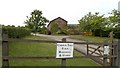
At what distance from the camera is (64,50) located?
6648 mm

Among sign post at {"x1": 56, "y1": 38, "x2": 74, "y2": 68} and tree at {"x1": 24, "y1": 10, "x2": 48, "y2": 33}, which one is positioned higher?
tree at {"x1": 24, "y1": 10, "x2": 48, "y2": 33}

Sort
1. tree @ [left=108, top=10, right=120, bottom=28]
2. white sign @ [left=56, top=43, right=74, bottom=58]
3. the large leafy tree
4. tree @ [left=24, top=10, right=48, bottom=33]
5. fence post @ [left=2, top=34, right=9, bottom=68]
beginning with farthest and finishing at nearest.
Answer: tree @ [left=24, top=10, right=48, bottom=33] → the large leafy tree → tree @ [left=108, top=10, right=120, bottom=28] → white sign @ [left=56, top=43, right=74, bottom=58] → fence post @ [left=2, top=34, right=9, bottom=68]

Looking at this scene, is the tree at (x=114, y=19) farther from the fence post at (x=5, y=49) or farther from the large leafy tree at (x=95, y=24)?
the fence post at (x=5, y=49)

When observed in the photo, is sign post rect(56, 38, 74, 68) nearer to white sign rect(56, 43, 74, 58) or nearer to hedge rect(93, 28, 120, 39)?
white sign rect(56, 43, 74, 58)

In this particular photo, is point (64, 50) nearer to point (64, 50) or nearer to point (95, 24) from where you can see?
point (64, 50)

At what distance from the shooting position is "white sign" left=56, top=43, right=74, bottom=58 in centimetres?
662

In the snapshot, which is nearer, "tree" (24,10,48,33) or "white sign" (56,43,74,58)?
"white sign" (56,43,74,58)

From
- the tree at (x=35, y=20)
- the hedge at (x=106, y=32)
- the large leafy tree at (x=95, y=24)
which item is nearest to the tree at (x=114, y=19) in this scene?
the hedge at (x=106, y=32)

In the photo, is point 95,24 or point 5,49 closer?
point 5,49

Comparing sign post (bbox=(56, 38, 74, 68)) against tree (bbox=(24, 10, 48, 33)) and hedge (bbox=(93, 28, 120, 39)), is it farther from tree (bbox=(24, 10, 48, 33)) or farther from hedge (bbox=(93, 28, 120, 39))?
tree (bbox=(24, 10, 48, 33))

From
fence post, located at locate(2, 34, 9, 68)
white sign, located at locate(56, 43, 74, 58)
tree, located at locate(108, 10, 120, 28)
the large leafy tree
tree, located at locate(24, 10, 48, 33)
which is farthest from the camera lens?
tree, located at locate(24, 10, 48, 33)

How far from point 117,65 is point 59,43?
2.39 meters

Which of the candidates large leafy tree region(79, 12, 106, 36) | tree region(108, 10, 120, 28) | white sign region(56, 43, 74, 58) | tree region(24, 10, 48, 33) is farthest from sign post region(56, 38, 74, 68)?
tree region(24, 10, 48, 33)

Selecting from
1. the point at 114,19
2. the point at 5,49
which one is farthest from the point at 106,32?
the point at 5,49
